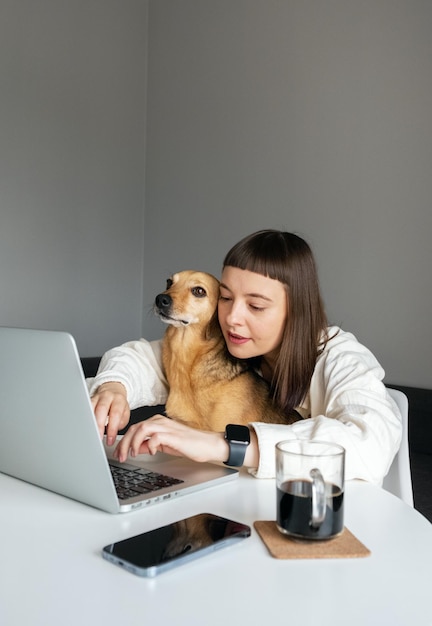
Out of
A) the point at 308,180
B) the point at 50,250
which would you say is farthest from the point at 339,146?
the point at 50,250

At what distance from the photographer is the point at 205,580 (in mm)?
617

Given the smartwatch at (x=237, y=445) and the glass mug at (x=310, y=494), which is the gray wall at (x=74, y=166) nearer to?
the smartwatch at (x=237, y=445)

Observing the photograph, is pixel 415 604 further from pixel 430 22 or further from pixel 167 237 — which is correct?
pixel 167 237

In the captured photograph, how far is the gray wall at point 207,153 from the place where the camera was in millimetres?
2693

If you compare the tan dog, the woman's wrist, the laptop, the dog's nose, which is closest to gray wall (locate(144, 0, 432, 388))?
the tan dog

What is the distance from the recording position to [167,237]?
147 inches

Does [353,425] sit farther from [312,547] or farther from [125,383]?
[125,383]

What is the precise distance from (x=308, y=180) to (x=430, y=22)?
0.83 meters

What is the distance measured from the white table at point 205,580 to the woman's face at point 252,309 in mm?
524

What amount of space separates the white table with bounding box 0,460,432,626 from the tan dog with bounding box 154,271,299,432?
668 mm

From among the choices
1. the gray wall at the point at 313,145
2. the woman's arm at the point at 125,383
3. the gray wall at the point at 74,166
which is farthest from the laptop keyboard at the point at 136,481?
the gray wall at the point at 74,166

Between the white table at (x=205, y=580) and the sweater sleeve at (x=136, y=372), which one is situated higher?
the white table at (x=205, y=580)

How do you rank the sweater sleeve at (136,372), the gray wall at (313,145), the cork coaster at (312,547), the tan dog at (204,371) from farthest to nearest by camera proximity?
the gray wall at (313,145) < the tan dog at (204,371) < the sweater sleeve at (136,372) < the cork coaster at (312,547)

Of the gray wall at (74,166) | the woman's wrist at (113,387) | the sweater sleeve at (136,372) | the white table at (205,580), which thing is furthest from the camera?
the gray wall at (74,166)
